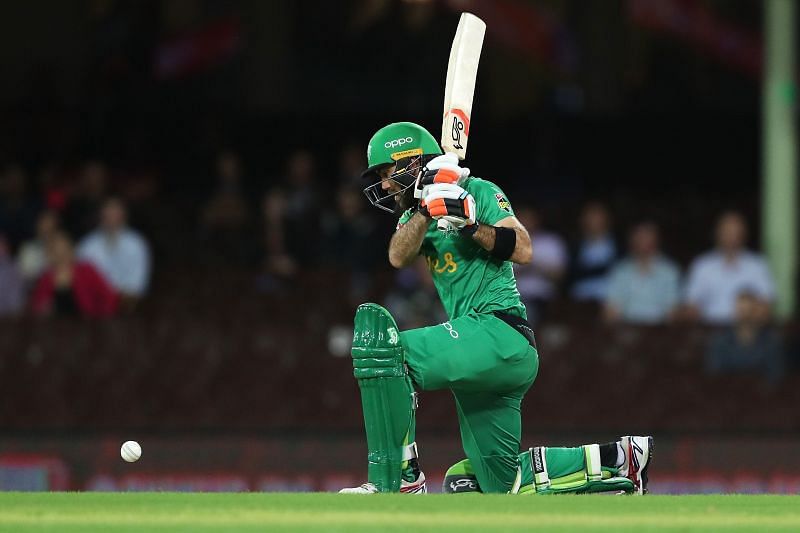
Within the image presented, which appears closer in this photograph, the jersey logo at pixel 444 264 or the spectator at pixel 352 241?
the jersey logo at pixel 444 264

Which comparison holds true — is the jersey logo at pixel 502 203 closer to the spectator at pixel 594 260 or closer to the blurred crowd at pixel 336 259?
the blurred crowd at pixel 336 259

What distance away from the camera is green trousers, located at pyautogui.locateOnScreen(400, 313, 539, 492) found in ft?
21.3

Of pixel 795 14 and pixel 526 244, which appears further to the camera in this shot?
pixel 795 14

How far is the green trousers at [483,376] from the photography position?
650 centimetres

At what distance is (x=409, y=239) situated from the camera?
263 inches

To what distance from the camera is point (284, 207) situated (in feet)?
44.7

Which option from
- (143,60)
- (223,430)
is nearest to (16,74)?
(143,60)

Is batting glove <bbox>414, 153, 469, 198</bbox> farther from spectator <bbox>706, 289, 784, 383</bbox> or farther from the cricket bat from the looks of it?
spectator <bbox>706, 289, 784, 383</bbox>

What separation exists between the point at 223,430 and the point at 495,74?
40.2 feet

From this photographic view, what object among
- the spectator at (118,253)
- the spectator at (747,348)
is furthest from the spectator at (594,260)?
the spectator at (118,253)

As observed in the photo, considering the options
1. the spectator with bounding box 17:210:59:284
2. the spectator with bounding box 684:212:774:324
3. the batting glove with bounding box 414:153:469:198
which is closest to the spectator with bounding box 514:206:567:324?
the spectator with bounding box 684:212:774:324

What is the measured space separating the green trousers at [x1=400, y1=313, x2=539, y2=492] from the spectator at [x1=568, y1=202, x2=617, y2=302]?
19.3 feet

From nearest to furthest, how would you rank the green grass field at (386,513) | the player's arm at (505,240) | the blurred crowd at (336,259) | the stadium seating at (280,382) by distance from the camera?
the green grass field at (386,513)
the player's arm at (505,240)
the stadium seating at (280,382)
the blurred crowd at (336,259)

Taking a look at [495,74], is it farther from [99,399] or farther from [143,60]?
[99,399]
